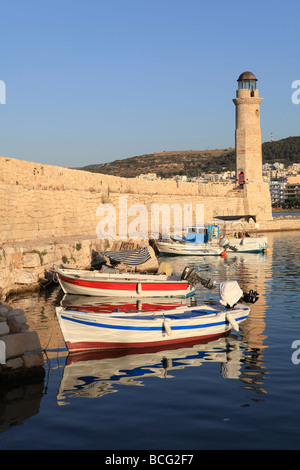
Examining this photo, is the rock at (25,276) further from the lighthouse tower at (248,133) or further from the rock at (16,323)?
the lighthouse tower at (248,133)

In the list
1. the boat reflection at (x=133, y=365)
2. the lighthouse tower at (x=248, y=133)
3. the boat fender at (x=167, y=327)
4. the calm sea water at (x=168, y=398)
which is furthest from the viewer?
the lighthouse tower at (x=248, y=133)

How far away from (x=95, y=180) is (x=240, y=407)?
2023 cm

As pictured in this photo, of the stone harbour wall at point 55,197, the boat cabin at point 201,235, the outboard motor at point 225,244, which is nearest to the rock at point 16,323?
the stone harbour wall at point 55,197

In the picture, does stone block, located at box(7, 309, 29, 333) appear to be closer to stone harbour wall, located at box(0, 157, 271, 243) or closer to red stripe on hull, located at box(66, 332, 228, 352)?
red stripe on hull, located at box(66, 332, 228, 352)

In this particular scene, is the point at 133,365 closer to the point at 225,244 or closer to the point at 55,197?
the point at 55,197

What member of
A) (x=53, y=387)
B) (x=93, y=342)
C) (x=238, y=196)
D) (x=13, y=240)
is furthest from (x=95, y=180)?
(x=238, y=196)

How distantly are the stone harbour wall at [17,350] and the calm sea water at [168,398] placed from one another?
31 cm

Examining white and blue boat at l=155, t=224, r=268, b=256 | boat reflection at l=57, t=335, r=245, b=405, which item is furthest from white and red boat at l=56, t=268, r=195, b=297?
white and blue boat at l=155, t=224, r=268, b=256

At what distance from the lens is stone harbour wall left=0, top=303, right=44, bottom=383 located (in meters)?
7.83

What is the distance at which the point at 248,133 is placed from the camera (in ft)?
151

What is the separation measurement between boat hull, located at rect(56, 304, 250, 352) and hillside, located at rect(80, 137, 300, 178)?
121m

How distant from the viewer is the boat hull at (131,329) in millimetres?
9312

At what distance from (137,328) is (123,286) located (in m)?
5.87

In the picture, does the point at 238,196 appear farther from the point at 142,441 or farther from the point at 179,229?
Result: the point at 142,441
